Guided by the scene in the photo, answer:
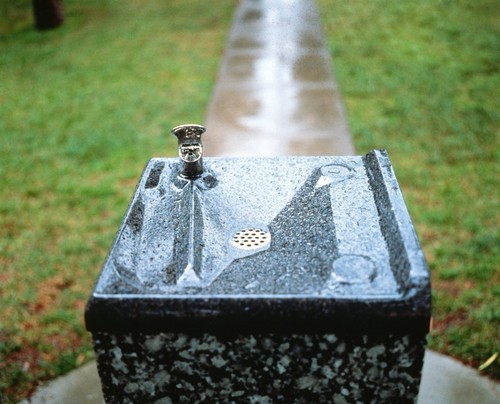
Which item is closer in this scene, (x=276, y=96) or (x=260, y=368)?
(x=260, y=368)

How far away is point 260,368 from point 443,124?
174 inches

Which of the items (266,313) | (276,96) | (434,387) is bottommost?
(276,96)

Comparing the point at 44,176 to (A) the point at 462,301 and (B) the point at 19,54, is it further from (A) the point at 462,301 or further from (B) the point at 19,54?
(B) the point at 19,54

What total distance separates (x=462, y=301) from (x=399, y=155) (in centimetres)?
184

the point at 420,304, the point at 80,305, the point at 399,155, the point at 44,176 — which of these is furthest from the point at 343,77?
the point at 420,304

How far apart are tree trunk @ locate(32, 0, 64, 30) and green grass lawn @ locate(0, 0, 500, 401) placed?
0.21 m

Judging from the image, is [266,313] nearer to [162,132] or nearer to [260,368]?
[260,368]

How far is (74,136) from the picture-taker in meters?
5.55

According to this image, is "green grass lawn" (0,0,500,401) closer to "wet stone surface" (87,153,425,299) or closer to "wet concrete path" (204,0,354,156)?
"wet concrete path" (204,0,354,156)

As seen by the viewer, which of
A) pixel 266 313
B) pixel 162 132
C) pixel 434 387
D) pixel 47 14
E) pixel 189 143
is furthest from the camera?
pixel 47 14

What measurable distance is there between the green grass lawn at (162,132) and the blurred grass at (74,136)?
15mm

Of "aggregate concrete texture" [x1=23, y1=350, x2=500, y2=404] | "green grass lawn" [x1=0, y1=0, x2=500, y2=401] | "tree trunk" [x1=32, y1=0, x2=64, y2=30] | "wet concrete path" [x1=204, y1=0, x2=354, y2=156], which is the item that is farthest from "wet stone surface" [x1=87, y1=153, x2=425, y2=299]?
"tree trunk" [x1=32, y1=0, x2=64, y2=30]

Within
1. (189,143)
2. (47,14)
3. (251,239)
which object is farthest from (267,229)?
(47,14)

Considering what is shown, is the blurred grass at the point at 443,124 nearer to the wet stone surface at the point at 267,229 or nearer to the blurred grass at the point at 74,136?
the wet stone surface at the point at 267,229
